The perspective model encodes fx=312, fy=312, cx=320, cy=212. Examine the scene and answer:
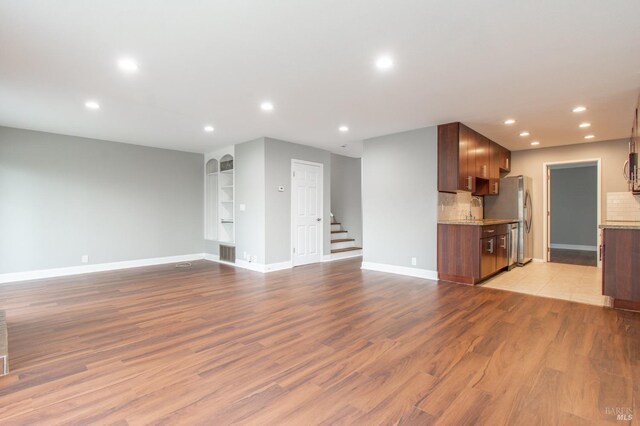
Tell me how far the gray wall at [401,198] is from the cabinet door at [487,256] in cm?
69

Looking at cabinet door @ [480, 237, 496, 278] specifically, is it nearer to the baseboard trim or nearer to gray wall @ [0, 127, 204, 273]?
the baseboard trim

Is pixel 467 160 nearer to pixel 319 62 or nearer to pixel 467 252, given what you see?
pixel 467 252

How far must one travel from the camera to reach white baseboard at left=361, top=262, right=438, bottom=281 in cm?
508

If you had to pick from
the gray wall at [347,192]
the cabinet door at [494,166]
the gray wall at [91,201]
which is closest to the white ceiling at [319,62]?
the gray wall at [91,201]

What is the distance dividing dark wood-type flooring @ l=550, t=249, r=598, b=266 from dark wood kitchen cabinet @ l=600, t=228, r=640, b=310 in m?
3.52

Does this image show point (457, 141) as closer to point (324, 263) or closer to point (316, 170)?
point (316, 170)

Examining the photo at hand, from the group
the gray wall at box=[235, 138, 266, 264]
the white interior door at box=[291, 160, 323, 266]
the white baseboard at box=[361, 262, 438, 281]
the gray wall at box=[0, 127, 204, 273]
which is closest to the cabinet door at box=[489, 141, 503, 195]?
the white baseboard at box=[361, 262, 438, 281]

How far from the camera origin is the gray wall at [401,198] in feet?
16.7

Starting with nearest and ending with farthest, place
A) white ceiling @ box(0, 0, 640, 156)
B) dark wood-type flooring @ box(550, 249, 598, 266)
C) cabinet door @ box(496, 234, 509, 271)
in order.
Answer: white ceiling @ box(0, 0, 640, 156) → cabinet door @ box(496, 234, 509, 271) → dark wood-type flooring @ box(550, 249, 598, 266)

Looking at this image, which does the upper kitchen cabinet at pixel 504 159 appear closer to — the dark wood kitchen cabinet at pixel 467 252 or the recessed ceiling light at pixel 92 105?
the dark wood kitchen cabinet at pixel 467 252

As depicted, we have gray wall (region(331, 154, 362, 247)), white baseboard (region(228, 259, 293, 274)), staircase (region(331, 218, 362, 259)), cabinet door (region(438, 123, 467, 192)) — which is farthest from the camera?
gray wall (region(331, 154, 362, 247))

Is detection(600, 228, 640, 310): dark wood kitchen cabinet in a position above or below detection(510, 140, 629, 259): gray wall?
below

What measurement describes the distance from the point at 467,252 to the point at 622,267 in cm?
168

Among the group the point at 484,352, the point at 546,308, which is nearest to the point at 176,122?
the point at 484,352
